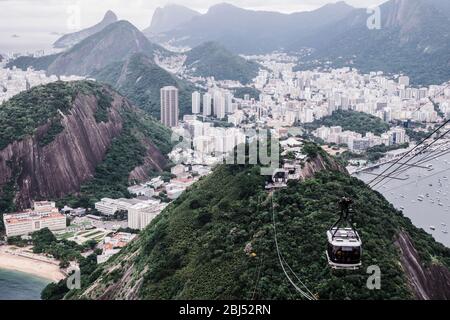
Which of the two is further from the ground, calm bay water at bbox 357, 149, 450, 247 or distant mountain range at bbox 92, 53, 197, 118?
distant mountain range at bbox 92, 53, 197, 118

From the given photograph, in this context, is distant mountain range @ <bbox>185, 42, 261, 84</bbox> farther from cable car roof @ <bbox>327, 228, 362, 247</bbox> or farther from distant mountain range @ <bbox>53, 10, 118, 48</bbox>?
cable car roof @ <bbox>327, 228, 362, 247</bbox>

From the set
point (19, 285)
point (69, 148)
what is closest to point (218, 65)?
point (69, 148)

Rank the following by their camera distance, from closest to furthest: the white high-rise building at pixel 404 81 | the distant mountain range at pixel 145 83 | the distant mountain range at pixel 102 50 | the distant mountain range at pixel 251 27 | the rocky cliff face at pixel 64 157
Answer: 1. the rocky cliff face at pixel 64 157
2. the distant mountain range at pixel 145 83
3. the white high-rise building at pixel 404 81
4. the distant mountain range at pixel 102 50
5. the distant mountain range at pixel 251 27

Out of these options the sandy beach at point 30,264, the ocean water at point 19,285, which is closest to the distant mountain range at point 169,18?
the sandy beach at point 30,264

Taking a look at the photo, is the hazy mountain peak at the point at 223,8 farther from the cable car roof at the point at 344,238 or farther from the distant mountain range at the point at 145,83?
the cable car roof at the point at 344,238

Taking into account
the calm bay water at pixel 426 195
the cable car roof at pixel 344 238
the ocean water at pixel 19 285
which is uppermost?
the cable car roof at pixel 344 238

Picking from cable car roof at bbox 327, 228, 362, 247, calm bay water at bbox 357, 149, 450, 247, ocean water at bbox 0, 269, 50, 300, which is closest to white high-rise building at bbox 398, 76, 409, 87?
calm bay water at bbox 357, 149, 450, 247

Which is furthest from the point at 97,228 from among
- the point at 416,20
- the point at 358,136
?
the point at 416,20
